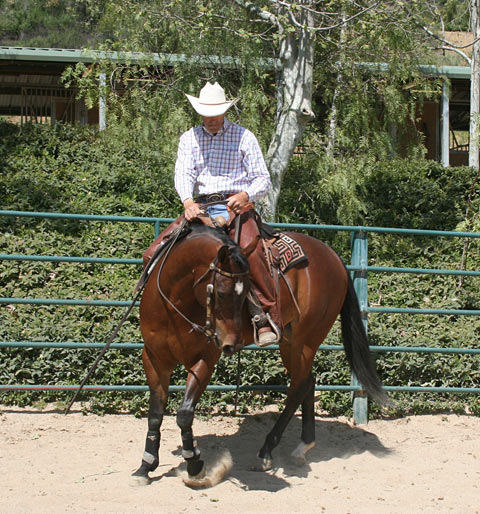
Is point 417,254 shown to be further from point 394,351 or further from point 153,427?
point 153,427

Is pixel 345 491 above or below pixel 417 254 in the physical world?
below

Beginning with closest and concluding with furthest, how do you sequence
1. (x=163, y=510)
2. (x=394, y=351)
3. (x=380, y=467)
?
(x=163, y=510)
(x=380, y=467)
(x=394, y=351)

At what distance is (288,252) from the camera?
5.09 meters

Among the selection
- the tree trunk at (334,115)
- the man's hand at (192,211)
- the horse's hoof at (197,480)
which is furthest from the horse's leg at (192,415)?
the tree trunk at (334,115)

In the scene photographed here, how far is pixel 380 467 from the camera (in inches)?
201

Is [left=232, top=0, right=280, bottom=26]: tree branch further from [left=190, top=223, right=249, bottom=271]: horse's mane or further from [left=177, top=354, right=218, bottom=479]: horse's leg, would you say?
[left=177, top=354, right=218, bottom=479]: horse's leg

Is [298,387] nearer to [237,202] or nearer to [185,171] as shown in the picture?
[237,202]

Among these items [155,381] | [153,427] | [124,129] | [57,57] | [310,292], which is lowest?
[153,427]

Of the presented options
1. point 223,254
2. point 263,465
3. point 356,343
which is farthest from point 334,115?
point 223,254

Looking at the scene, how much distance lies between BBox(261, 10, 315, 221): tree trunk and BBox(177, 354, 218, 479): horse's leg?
5198 mm

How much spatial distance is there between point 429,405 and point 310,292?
80.9 inches

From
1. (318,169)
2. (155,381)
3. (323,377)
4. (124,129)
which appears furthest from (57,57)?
(155,381)

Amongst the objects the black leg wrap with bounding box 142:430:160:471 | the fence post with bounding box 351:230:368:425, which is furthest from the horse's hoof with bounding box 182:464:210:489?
the fence post with bounding box 351:230:368:425

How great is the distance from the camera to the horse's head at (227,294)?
13.3 feet
